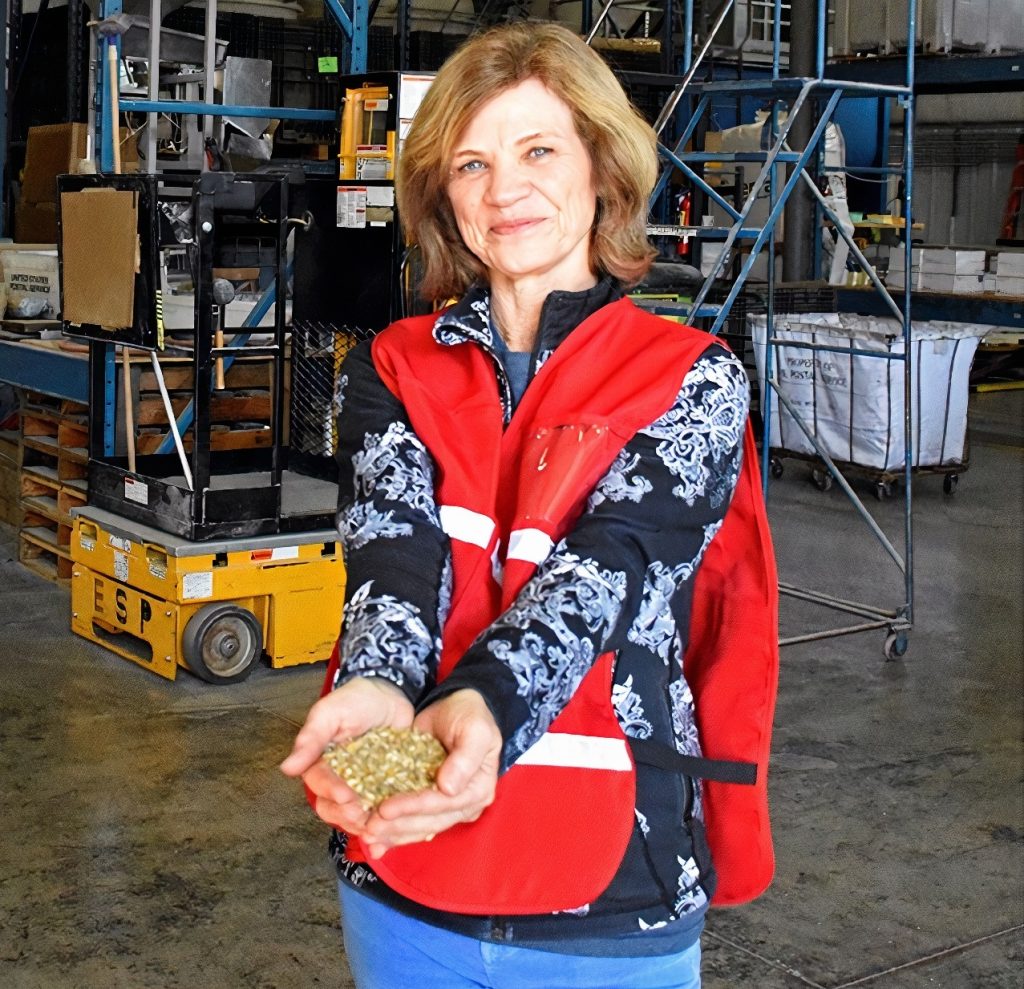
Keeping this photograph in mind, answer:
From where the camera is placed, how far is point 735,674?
1.53 meters

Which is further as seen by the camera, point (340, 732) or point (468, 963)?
point (468, 963)

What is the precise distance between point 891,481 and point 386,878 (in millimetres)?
8051

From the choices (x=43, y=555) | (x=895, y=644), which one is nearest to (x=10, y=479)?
(x=43, y=555)

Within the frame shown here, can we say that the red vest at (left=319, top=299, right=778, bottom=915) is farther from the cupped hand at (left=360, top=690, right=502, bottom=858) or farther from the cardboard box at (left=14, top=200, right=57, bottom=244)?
the cardboard box at (left=14, top=200, right=57, bottom=244)

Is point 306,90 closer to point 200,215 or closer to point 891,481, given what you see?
point 891,481

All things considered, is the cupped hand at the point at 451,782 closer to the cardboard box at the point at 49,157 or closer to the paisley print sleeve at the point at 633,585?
the paisley print sleeve at the point at 633,585

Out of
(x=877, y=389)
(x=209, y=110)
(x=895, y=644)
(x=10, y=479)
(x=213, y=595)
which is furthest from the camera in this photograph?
(x=877, y=389)

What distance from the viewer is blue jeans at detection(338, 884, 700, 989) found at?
4.66ft

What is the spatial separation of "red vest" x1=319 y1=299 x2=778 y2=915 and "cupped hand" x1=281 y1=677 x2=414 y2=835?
0.49 feet

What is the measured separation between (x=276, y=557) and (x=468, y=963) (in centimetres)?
412

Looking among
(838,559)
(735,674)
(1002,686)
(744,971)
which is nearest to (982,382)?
(838,559)

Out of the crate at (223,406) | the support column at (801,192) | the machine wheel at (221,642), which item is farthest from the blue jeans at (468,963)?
the support column at (801,192)

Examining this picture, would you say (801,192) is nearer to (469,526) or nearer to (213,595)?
(213,595)

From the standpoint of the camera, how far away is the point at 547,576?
4.37ft
